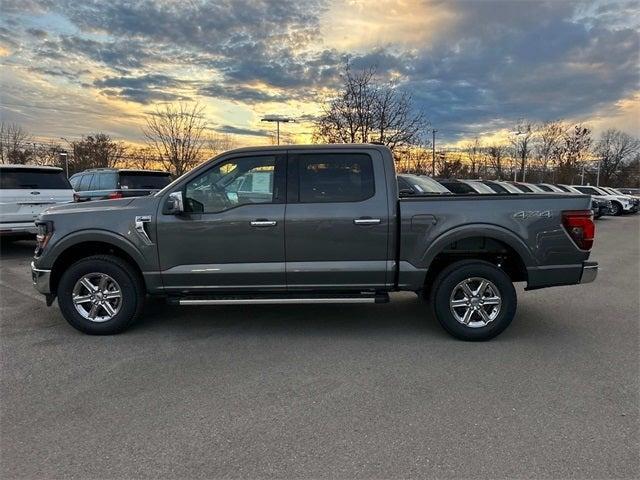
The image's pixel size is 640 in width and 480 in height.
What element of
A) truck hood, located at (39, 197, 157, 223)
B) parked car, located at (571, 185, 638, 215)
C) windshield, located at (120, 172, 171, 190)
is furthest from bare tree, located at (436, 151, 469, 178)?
truck hood, located at (39, 197, 157, 223)

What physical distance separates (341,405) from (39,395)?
2298 millimetres

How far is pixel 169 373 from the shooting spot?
13.0 feet

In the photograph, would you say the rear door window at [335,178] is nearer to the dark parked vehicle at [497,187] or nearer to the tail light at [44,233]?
the tail light at [44,233]

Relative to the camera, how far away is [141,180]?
12.9 metres

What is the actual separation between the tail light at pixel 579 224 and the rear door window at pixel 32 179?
964 centimetres

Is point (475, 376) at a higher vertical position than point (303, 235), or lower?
Result: lower

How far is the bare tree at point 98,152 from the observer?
141ft

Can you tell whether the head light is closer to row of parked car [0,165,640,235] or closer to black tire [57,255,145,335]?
black tire [57,255,145,335]

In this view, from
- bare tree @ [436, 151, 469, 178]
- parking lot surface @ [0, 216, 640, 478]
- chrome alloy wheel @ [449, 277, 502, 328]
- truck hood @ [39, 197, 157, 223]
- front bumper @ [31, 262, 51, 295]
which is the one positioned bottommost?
parking lot surface @ [0, 216, 640, 478]

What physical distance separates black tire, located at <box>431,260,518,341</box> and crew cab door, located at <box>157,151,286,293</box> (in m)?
1.63

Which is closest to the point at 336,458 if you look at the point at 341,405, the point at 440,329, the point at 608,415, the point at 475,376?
the point at 341,405

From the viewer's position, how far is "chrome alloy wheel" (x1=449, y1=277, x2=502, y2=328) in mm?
4762

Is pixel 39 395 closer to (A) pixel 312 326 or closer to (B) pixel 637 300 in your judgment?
(A) pixel 312 326

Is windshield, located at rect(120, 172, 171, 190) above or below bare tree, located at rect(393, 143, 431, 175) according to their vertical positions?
below
